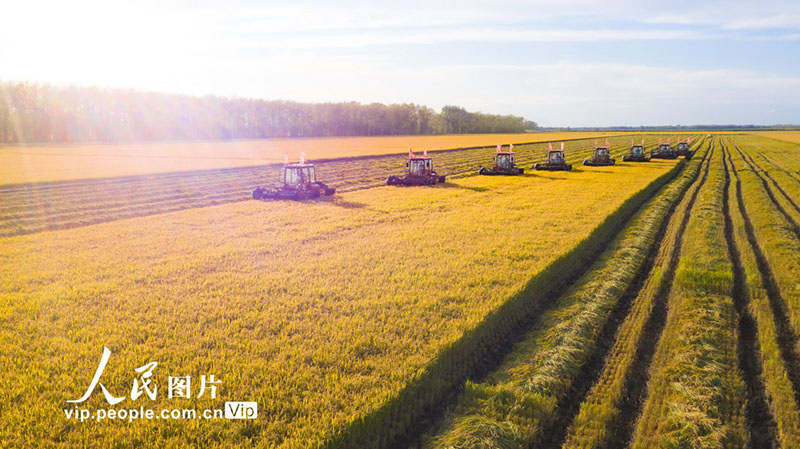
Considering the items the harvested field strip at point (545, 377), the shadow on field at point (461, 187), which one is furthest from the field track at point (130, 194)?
the harvested field strip at point (545, 377)

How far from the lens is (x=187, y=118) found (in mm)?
100375

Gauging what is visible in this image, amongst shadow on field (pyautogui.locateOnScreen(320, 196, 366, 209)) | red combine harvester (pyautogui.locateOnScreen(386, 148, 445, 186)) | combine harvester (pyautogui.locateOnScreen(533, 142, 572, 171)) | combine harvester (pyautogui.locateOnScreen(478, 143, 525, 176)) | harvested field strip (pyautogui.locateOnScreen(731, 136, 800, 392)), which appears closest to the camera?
harvested field strip (pyautogui.locateOnScreen(731, 136, 800, 392))

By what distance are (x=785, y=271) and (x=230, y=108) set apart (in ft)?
381

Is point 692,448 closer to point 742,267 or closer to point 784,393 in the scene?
point 784,393

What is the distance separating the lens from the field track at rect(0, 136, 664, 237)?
59.6ft

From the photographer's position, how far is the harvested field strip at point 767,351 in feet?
17.8

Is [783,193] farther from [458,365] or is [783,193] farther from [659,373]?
[458,365]

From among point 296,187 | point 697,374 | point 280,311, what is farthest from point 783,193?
point 280,311

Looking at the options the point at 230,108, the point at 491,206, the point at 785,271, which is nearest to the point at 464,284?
the point at 785,271

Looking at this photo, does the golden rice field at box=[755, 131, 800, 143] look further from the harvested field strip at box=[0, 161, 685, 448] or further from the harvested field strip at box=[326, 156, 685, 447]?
the harvested field strip at box=[0, 161, 685, 448]

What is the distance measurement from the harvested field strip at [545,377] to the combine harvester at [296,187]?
14969 mm

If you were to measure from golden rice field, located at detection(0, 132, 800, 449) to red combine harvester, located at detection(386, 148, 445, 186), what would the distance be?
1247cm

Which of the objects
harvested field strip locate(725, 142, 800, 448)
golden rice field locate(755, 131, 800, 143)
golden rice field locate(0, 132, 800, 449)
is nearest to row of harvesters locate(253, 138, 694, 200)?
golden rice field locate(0, 132, 800, 449)

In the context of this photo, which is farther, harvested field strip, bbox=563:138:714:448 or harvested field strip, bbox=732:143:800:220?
harvested field strip, bbox=732:143:800:220
